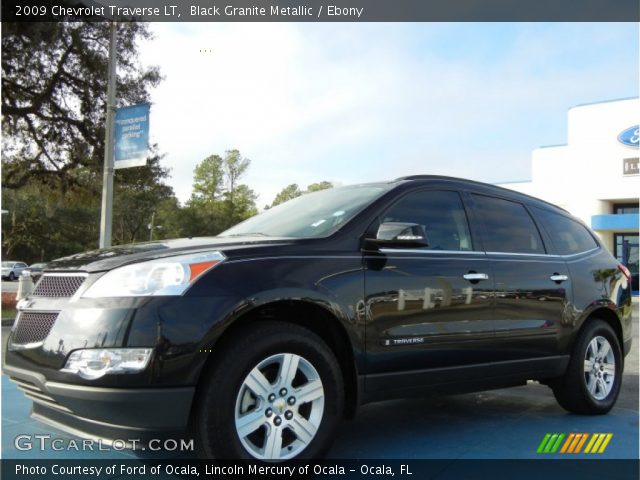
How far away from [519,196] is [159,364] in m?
3.46

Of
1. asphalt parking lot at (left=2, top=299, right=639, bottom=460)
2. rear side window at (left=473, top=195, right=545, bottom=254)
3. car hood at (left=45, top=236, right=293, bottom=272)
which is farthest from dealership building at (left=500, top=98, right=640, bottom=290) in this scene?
car hood at (left=45, top=236, right=293, bottom=272)

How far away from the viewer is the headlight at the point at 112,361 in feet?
8.93

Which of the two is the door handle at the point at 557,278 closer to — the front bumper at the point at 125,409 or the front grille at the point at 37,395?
the front bumper at the point at 125,409

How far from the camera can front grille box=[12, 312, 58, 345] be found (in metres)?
3.00

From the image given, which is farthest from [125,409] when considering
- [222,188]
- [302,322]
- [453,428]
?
[222,188]

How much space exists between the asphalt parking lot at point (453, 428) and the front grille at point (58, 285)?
1114 millimetres

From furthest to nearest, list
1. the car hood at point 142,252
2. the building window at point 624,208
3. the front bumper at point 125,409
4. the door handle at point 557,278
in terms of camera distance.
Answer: the building window at point 624,208 < the door handle at point 557,278 < the car hood at point 142,252 < the front bumper at point 125,409

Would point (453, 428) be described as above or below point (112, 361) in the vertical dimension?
below

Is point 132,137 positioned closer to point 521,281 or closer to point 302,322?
point 521,281

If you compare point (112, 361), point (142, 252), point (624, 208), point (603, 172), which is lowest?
point (112, 361)

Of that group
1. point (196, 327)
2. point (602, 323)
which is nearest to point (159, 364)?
point (196, 327)

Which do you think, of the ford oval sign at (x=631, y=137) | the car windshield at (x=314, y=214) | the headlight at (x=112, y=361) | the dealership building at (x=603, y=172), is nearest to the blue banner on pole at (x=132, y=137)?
the car windshield at (x=314, y=214)

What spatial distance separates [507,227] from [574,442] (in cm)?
164

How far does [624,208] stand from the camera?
33094mm
